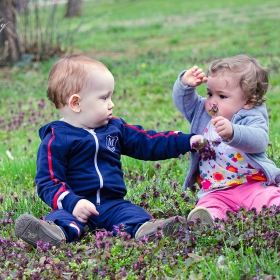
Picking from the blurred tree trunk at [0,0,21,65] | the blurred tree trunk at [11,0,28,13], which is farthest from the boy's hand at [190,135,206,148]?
the blurred tree trunk at [11,0,28,13]

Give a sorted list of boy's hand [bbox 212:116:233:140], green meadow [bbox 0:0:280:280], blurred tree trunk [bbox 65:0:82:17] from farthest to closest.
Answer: blurred tree trunk [bbox 65:0:82:17], boy's hand [bbox 212:116:233:140], green meadow [bbox 0:0:280:280]

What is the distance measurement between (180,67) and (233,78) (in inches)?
298

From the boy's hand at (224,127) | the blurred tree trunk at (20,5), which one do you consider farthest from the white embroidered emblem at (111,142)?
the blurred tree trunk at (20,5)

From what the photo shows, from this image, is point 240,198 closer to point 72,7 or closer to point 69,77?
point 69,77

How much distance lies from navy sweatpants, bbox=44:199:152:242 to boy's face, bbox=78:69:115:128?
62 centimetres

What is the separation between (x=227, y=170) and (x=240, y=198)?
0.77 ft

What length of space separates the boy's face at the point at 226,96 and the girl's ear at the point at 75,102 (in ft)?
3.19

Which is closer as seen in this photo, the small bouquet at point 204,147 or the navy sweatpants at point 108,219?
the navy sweatpants at point 108,219

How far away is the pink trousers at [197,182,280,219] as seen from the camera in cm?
418

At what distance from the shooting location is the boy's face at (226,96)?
14.2 ft

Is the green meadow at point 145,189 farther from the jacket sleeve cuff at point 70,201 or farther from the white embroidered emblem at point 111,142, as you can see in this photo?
the white embroidered emblem at point 111,142

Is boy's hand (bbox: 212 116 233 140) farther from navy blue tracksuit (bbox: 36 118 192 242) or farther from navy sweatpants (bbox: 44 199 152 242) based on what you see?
navy sweatpants (bbox: 44 199 152 242)

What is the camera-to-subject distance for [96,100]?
431 centimetres

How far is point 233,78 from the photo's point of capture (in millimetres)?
4324
